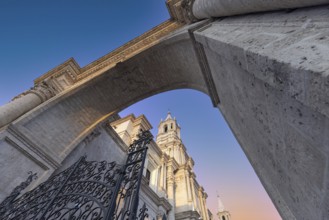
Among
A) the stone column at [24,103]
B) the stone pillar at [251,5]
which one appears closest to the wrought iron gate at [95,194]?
the stone column at [24,103]

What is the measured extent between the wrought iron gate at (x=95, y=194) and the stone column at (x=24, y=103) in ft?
7.41

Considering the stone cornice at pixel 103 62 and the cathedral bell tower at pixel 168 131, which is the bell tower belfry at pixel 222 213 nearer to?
the cathedral bell tower at pixel 168 131

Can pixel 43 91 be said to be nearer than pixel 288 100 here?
No

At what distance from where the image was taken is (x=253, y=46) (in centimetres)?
143

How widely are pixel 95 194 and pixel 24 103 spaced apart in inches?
180

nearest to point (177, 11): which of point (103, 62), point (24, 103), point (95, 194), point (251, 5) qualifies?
point (103, 62)

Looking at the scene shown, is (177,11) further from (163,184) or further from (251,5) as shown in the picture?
(163,184)

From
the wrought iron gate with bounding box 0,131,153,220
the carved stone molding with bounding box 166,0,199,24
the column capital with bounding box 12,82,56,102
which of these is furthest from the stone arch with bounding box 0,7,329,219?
the column capital with bounding box 12,82,56,102

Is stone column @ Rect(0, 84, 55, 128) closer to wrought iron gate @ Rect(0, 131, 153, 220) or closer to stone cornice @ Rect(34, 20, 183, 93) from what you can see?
stone cornice @ Rect(34, 20, 183, 93)

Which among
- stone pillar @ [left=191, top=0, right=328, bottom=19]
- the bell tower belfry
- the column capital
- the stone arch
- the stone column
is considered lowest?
the stone arch

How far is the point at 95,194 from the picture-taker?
131 inches

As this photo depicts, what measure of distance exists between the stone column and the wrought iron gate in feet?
7.41

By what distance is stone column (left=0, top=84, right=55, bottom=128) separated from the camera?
528cm

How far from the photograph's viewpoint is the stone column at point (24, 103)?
5.28 meters
